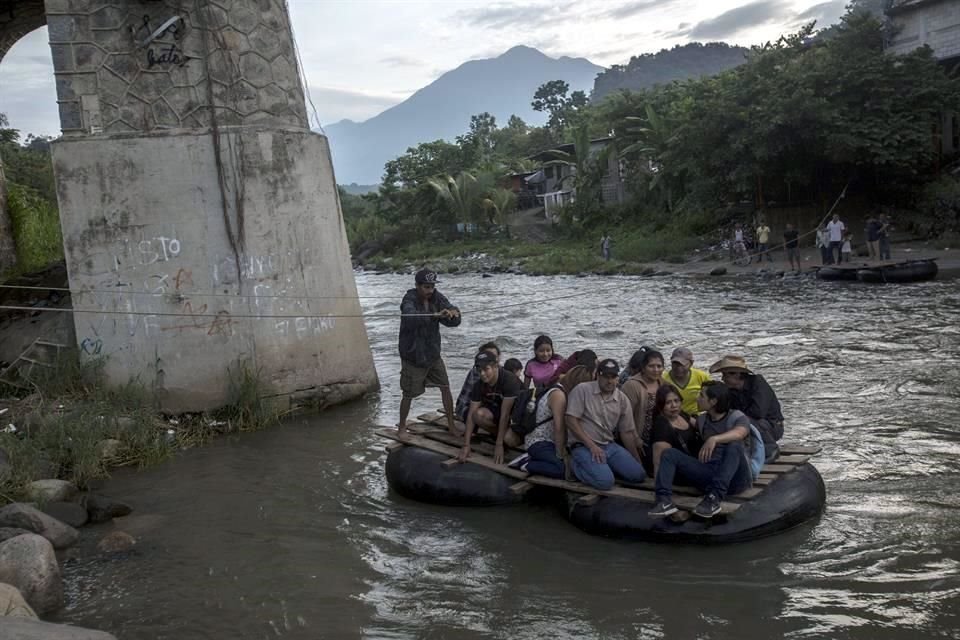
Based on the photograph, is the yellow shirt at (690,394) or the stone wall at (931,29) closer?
the yellow shirt at (690,394)

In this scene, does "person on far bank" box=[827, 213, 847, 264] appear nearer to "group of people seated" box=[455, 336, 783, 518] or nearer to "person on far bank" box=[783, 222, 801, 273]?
"person on far bank" box=[783, 222, 801, 273]

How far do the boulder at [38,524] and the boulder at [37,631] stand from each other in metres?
2.38

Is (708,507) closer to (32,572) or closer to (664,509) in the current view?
(664,509)

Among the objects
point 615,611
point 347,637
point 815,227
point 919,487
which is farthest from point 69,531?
point 815,227

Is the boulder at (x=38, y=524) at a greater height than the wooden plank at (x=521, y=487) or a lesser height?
greater

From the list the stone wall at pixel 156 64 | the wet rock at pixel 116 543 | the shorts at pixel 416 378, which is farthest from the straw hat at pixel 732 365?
the stone wall at pixel 156 64

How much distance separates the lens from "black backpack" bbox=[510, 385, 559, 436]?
770 cm

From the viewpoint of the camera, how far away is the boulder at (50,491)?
25.1ft

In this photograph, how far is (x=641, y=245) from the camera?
33781mm

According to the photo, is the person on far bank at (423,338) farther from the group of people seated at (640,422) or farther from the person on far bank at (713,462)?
the person on far bank at (713,462)

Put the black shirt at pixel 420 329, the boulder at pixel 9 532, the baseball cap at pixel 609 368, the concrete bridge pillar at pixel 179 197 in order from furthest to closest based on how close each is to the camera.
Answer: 1. the concrete bridge pillar at pixel 179 197
2. the black shirt at pixel 420 329
3. the baseball cap at pixel 609 368
4. the boulder at pixel 9 532

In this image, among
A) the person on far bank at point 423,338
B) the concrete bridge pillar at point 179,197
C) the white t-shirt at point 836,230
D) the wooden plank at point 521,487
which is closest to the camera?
the wooden plank at point 521,487

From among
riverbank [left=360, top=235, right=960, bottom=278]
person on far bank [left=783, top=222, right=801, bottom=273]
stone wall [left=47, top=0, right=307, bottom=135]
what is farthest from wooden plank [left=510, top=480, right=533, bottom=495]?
person on far bank [left=783, top=222, right=801, bottom=273]

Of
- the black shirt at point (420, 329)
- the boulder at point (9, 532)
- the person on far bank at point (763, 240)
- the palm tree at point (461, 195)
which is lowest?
the boulder at point (9, 532)
